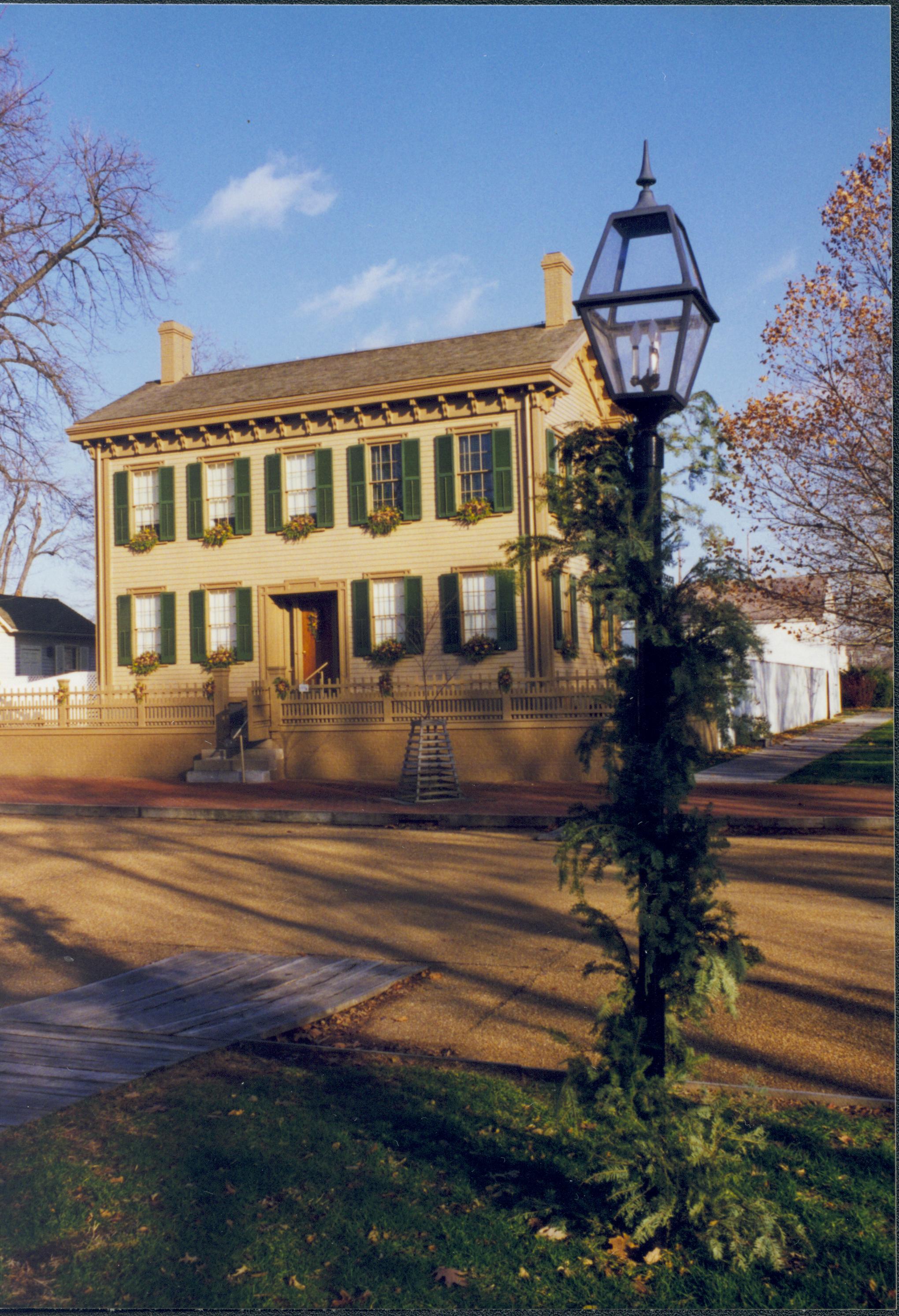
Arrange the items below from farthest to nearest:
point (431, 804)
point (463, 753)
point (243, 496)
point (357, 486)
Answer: point (243, 496)
point (357, 486)
point (463, 753)
point (431, 804)

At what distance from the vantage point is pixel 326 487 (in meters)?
23.5

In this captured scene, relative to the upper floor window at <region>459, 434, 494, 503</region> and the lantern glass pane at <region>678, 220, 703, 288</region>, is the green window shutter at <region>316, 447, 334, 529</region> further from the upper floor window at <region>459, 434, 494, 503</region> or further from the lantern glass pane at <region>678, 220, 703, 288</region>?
the lantern glass pane at <region>678, 220, 703, 288</region>

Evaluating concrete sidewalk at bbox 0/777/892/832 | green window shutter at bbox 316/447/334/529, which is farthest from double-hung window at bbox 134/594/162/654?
concrete sidewalk at bbox 0/777/892/832

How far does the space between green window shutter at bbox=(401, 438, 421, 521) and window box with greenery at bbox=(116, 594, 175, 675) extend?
21.0 ft

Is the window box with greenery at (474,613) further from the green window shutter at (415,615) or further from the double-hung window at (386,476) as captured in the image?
the double-hung window at (386,476)

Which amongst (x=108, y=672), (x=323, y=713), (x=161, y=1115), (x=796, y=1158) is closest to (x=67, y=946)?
(x=161, y=1115)

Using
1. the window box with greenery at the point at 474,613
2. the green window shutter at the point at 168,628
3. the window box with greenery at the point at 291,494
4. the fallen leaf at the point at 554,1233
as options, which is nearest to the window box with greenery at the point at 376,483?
the window box with greenery at the point at 291,494

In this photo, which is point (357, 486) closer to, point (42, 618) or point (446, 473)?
point (446, 473)

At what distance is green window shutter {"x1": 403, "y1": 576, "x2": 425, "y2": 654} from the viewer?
73.8 feet

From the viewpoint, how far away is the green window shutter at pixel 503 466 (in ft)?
72.0

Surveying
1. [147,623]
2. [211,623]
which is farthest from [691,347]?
[147,623]

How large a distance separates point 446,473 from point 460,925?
50.2 ft

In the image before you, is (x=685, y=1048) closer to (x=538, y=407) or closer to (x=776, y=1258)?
(x=776, y=1258)

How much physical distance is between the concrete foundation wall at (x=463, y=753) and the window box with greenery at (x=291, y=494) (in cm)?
464
